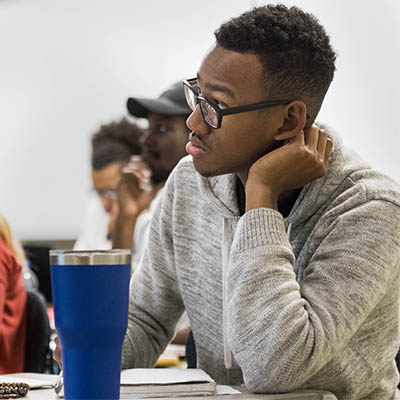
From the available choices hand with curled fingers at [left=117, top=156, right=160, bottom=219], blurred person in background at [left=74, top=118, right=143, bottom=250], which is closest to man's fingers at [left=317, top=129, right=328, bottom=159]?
hand with curled fingers at [left=117, top=156, right=160, bottom=219]

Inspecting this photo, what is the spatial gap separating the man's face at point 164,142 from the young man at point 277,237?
164 centimetres

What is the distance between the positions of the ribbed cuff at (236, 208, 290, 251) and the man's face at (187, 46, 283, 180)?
163mm

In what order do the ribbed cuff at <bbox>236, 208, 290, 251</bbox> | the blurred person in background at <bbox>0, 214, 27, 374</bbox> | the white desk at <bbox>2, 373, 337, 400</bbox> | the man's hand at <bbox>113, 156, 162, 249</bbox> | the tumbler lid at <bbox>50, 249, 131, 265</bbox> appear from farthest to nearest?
the man's hand at <bbox>113, 156, 162, 249</bbox>, the blurred person in background at <bbox>0, 214, 27, 374</bbox>, the ribbed cuff at <bbox>236, 208, 290, 251</bbox>, the white desk at <bbox>2, 373, 337, 400</bbox>, the tumbler lid at <bbox>50, 249, 131, 265</bbox>

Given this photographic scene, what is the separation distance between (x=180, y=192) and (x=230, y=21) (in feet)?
1.36

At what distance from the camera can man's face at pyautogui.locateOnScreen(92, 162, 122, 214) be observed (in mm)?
5402

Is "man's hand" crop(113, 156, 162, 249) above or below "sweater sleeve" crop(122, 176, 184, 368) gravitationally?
below

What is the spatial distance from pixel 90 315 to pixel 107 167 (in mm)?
4487

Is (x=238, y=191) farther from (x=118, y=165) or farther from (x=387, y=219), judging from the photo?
(x=118, y=165)

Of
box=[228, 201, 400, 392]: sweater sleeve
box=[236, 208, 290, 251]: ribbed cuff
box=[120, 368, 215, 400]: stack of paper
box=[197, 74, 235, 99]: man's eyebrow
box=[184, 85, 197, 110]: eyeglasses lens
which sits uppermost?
box=[197, 74, 235, 99]: man's eyebrow

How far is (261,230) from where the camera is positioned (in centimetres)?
142

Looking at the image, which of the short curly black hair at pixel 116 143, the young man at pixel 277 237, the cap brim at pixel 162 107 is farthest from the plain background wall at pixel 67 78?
the young man at pixel 277 237

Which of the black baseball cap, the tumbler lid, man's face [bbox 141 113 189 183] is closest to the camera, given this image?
the tumbler lid

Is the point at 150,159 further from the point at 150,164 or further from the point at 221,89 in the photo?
the point at 221,89

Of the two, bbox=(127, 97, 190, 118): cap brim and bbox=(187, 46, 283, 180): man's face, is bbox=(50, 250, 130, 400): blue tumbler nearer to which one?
bbox=(187, 46, 283, 180): man's face
